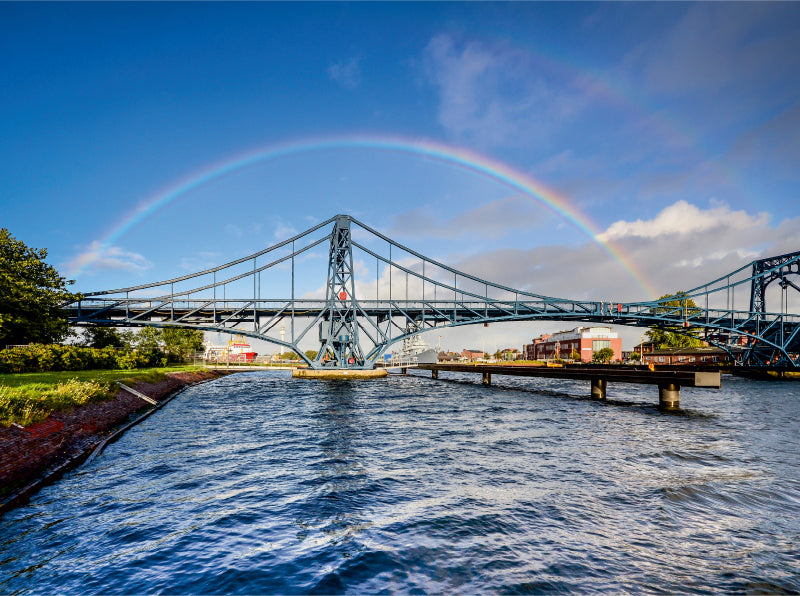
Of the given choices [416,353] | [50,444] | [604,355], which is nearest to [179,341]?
[50,444]

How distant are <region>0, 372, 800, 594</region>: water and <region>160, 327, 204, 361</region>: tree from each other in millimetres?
77318

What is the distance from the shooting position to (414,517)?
10727 mm

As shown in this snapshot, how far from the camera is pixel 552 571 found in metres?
8.06

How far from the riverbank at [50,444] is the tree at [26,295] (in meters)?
24.2

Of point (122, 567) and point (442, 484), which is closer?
point (122, 567)

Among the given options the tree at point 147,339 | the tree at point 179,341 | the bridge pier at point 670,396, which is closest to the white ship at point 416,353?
the tree at point 179,341

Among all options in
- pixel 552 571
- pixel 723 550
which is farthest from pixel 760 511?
pixel 552 571

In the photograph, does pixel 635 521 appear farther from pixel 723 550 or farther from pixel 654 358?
pixel 654 358

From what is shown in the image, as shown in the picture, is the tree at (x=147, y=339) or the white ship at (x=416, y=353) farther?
the white ship at (x=416, y=353)

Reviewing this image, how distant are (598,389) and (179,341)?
286 feet

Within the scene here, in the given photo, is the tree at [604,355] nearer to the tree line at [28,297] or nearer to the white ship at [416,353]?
the white ship at [416,353]

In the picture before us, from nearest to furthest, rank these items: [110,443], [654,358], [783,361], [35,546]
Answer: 1. [35,546]
2. [110,443]
3. [783,361]
4. [654,358]

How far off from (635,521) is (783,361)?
356ft

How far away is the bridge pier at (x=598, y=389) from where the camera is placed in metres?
43.1
